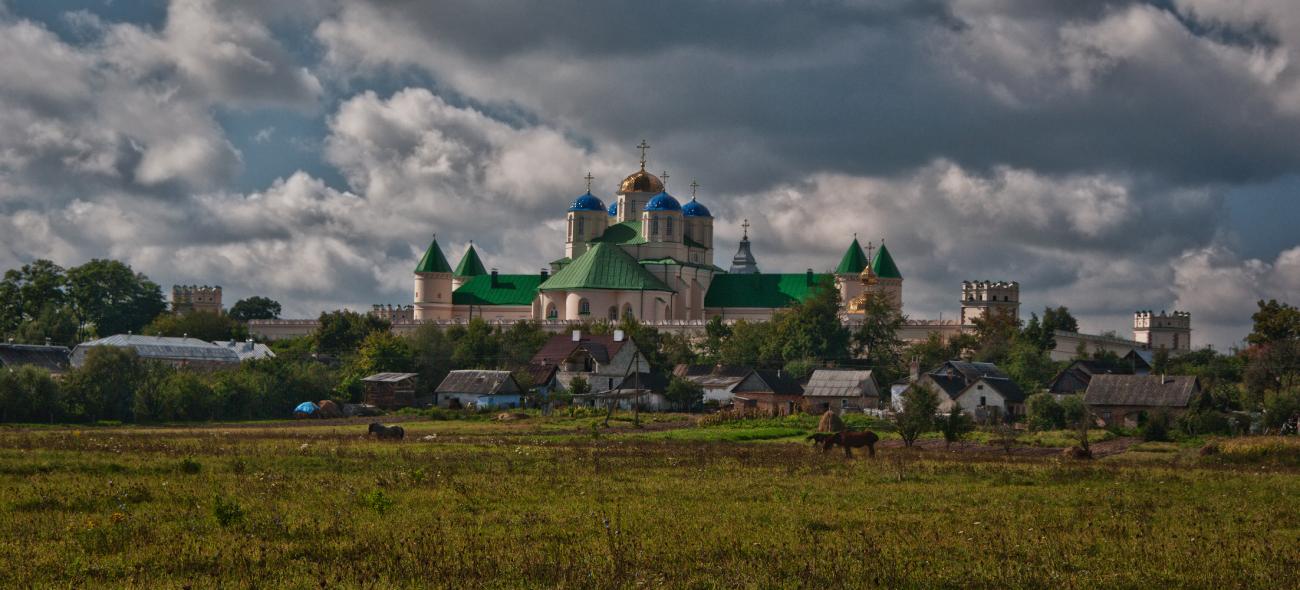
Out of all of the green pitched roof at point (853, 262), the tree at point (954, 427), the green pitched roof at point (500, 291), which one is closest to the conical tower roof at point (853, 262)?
the green pitched roof at point (853, 262)

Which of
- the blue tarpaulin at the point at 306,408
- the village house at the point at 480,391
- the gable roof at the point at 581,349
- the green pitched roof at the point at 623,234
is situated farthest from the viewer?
the green pitched roof at the point at 623,234

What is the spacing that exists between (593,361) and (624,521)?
57.2 meters

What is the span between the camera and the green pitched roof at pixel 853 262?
4309 inches

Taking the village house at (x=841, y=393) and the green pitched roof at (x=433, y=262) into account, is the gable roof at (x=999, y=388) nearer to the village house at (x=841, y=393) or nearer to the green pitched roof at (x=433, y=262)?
the village house at (x=841, y=393)

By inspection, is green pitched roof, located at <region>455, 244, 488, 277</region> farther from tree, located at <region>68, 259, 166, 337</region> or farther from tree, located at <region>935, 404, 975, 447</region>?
tree, located at <region>935, 404, 975, 447</region>

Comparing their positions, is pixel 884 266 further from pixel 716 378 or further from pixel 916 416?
pixel 916 416

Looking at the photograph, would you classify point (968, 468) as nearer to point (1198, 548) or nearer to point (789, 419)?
point (1198, 548)

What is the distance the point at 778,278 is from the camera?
111750 millimetres

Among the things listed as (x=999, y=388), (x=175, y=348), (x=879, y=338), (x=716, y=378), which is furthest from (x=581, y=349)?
(x=175, y=348)

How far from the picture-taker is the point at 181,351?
8288 cm

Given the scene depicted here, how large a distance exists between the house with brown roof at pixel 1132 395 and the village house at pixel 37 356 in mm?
47594

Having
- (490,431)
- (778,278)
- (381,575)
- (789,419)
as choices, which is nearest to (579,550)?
(381,575)

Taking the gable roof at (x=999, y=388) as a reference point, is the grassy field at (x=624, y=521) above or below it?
below

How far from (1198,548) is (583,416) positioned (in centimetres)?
4377
